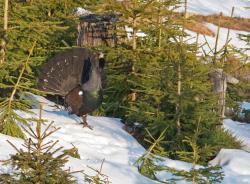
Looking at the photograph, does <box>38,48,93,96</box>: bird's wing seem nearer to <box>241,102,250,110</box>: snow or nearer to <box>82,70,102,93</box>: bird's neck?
<box>82,70,102,93</box>: bird's neck

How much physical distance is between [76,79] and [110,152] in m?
1.70

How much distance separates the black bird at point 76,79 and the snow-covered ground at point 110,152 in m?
0.32

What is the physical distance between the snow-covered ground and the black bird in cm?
32

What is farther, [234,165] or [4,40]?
[234,165]

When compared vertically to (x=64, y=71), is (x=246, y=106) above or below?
below

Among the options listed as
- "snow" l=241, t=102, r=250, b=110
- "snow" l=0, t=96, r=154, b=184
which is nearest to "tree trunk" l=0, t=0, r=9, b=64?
"snow" l=0, t=96, r=154, b=184

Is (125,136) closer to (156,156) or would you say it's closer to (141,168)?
(156,156)

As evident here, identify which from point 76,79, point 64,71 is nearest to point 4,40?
point 64,71

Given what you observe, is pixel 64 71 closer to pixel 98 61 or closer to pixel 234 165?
pixel 98 61

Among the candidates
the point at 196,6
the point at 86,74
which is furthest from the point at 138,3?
the point at 196,6

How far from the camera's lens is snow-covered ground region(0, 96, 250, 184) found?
617 cm

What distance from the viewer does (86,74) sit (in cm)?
847

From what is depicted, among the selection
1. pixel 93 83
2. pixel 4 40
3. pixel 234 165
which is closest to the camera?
pixel 4 40

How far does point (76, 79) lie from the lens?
853 centimetres
